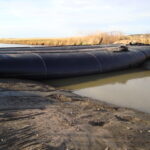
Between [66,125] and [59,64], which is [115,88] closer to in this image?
[59,64]

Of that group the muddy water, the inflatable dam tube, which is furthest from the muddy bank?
the inflatable dam tube

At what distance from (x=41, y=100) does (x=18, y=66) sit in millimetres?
2536

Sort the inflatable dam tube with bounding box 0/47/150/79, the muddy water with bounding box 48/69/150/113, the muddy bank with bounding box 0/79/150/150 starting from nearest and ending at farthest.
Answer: the muddy bank with bounding box 0/79/150/150 → the muddy water with bounding box 48/69/150/113 → the inflatable dam tube with bounding box 0/47/150/79

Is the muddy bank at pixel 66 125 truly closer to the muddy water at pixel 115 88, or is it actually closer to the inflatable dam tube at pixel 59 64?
the muddy water at pixel 115 88

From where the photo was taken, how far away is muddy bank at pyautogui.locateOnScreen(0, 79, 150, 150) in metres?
2.55

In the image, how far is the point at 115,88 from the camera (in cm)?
646

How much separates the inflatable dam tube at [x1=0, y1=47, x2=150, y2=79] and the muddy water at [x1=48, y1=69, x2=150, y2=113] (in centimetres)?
28

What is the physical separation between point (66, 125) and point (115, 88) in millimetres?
3579

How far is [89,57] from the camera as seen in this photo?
8.53 metres

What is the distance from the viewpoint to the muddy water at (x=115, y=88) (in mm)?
5078

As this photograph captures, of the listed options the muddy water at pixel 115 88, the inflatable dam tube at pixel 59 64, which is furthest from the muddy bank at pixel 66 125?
the inflatable dam tube at pixel 59 64

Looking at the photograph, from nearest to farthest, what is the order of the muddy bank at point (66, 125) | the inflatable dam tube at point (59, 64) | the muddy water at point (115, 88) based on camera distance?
the muddy bank at point (66, 125), the muddy water at point (115, 88), the inflatable dam tube at point (59, 64)

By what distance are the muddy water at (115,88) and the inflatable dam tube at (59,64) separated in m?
0.28

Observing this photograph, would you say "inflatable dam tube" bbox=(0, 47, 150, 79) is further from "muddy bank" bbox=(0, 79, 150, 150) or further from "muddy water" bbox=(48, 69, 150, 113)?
"muddy bank" bbox=(0, 79, 150, 150)
